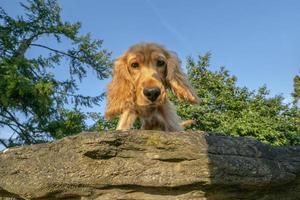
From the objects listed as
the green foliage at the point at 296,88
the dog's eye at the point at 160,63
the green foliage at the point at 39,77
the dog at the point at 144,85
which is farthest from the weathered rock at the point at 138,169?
the green foliage at the point at 296,88

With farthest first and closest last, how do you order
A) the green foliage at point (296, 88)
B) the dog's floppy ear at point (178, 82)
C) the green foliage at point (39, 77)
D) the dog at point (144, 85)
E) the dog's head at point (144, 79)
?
the green foliage at point (296, 88) → the green foliage at point (39, 77) → the dog's floppy ear at point (178, 82) → the dog at point (144, 85) → the dog's head at point (144, 79)

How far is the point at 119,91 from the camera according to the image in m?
5.48

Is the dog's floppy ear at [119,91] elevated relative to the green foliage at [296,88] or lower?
lower

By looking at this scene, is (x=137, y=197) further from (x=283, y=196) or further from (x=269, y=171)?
(x=283, y=196)

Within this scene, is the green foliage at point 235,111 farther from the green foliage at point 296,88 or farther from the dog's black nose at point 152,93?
the green foliage at point 296,88

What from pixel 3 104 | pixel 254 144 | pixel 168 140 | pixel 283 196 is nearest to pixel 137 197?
pixel 168 140

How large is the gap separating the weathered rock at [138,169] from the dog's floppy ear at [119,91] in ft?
1.95

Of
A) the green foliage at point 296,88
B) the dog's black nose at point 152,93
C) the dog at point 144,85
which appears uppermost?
the green foliage at point 296,88

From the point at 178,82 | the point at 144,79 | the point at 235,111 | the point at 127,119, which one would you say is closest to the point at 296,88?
the point at 235,111

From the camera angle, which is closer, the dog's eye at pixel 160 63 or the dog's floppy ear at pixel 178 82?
the dog's eye at pixel 160 63

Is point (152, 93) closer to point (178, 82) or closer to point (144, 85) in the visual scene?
point (144, 85)

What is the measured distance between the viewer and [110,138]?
488 cm

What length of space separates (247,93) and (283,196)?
18186mm

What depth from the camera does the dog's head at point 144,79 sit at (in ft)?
16.3
